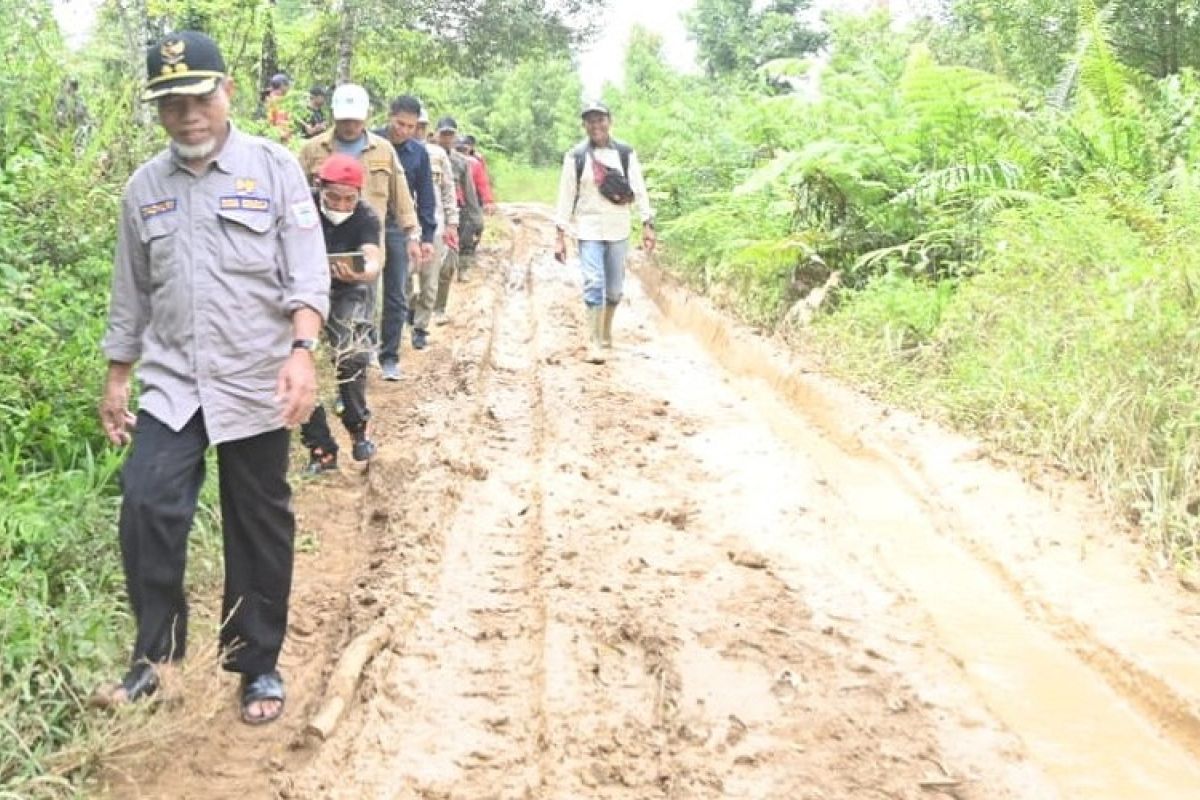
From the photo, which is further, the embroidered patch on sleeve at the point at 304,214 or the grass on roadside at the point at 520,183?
the grass on roadside at the point at 520,183

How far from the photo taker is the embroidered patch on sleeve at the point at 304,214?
3279mm

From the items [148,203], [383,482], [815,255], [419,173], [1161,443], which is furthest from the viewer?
[815,255]

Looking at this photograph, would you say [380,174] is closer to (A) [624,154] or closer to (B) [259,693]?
(A) [624,154]

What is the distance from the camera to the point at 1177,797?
320 cm

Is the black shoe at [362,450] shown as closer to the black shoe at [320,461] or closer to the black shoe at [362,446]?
the black shoe at [362,446]

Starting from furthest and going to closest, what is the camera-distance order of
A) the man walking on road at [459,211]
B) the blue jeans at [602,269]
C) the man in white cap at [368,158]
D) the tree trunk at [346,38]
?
the tree trunk at [346,38]
the man walking on road at [459,211]
the blue jeans at [602,269]
the man in white cap at [368,158]

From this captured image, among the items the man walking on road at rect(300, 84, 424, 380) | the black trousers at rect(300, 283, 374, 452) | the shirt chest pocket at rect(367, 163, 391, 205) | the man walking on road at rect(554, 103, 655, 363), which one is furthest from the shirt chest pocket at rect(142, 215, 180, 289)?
the man walking on road at rect(554, 103, 655, 363)

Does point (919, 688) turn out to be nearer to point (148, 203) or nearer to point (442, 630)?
point (442, 630)

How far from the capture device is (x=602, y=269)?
9.34 meters

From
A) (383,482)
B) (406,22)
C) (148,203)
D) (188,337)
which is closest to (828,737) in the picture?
(188,337)

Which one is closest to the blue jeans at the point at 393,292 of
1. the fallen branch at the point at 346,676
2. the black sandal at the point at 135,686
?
the fallen branch at the point at 346,676

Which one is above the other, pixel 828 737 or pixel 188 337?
pixel 188 337

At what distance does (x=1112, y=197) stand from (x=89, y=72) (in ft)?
21.5

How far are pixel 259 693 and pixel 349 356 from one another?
2764mm
